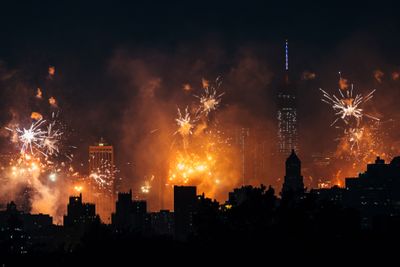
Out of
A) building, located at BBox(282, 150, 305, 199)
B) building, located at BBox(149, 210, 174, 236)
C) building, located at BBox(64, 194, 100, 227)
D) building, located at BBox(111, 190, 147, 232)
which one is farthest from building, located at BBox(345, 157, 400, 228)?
building, located at BBox(64, 194, 100, 227)

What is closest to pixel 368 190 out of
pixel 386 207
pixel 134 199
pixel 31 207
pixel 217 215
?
pixel 386 207

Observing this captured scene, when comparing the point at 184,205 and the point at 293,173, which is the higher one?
the point at 293,173

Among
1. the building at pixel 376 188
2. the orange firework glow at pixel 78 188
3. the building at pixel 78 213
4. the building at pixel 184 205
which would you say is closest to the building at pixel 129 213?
the building at pixel 78 213

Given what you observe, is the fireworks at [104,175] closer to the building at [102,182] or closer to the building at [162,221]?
the building at [102,182]

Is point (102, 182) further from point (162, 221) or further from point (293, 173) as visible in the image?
point (162, 221)

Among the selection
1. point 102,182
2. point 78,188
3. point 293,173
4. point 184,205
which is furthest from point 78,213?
point 293,173
